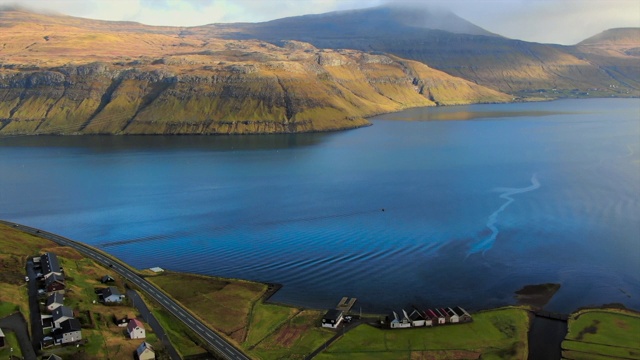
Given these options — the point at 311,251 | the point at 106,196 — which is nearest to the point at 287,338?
the point at 311,251

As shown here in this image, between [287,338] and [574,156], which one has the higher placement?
[574,156]

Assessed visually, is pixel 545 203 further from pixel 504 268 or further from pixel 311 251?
pixel 311 251

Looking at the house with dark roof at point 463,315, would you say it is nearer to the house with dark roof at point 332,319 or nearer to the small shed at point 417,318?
the small shed at point 417,318

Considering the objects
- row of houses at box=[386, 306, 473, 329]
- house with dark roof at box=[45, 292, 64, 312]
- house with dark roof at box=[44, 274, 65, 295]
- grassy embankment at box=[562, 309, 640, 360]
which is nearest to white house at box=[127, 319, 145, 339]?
house with dark roof at box=[45, 292, 64, 312]

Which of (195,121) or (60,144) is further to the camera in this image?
(195,121)

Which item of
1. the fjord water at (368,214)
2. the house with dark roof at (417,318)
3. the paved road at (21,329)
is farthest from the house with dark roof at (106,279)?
the house with dark roof at (417,318)

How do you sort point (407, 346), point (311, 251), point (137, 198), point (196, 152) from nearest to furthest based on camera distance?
point (407, 346)
point (311, 251)
point (137, 198)
point (196, 152)

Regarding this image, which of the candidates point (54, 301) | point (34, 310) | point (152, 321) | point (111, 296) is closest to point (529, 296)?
point (152, 321)
